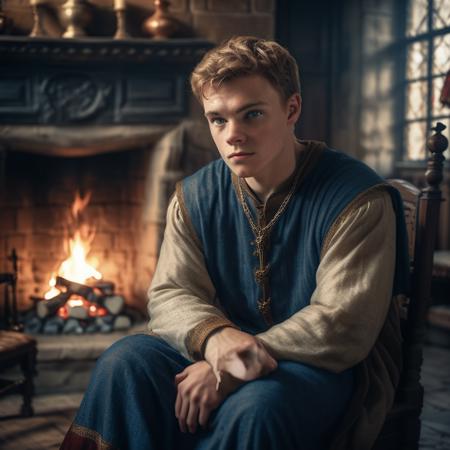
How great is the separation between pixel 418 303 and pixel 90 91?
7.77 feet

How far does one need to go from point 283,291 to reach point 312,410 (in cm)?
41

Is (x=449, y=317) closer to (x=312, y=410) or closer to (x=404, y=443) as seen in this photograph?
(x=404, y=443)

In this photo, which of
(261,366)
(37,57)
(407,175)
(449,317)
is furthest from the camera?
(407,175)

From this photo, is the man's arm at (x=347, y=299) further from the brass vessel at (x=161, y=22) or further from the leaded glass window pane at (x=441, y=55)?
the leaded glass window pane at (x=441, y=55)

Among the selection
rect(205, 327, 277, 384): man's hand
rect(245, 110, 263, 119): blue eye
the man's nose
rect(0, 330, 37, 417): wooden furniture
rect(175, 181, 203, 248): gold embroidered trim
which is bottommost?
rect(0, 330, 37, 417): wooden furniture

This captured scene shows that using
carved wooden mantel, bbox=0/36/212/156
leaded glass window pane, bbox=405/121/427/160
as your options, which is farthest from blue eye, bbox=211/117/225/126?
leaded glass window pane, bbox=405/121/427/160

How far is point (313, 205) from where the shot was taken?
1749mm

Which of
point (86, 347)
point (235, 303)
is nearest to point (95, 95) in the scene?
point (86, 347)

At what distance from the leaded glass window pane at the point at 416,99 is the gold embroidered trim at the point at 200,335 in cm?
356

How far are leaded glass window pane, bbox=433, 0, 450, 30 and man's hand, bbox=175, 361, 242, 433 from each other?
374 cm

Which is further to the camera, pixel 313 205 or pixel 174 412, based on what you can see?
pixel 313 205

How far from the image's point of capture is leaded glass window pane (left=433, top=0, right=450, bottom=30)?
4.46 metres

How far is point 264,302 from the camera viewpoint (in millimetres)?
1826

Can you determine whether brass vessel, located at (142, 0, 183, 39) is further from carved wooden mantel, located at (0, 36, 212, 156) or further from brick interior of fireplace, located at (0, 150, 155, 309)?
brick interior of fireplace, located at (0, 150, 155, 309)
